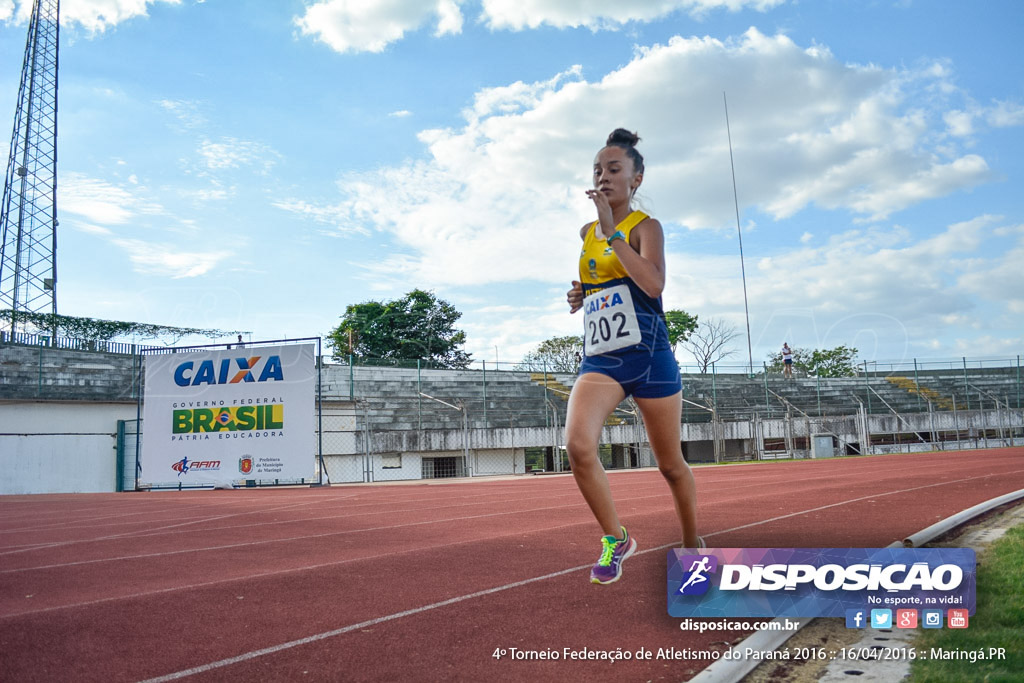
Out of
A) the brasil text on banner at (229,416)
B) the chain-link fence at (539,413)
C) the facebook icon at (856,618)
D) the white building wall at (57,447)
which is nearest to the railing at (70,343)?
the chain-link fence at (539,413)

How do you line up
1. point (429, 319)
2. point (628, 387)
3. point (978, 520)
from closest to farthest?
point (628, 387)
point (978, 520)
point (429, 319)

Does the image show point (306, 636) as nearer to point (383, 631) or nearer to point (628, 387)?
point (383, 631)

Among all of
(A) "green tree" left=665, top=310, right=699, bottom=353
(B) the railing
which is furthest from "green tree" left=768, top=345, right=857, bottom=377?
(B) the railing

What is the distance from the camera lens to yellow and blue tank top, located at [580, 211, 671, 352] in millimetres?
2889

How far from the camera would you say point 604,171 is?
9.78 feet

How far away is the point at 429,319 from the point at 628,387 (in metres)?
49.7

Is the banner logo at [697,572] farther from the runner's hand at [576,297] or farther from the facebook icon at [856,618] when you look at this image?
the runner's hand at [576,297]

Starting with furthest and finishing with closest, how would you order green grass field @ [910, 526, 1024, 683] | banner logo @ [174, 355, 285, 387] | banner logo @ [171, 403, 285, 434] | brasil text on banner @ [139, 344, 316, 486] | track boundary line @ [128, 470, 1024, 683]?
banner logo @ [174, 355, 285, 387]
banner logo @ [171, 403, 285, 434]
brasil text on banner @ [139, 344, 316, 486]
track boundary line @ [128, 470, 1024, 683]
green grass field @ [910, 526, 1024, 683]

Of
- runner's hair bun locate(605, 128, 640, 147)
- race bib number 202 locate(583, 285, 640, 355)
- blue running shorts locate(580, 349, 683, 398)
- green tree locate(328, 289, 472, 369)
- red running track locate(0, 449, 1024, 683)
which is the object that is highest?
green tree locate(328, 289, 472, 369)

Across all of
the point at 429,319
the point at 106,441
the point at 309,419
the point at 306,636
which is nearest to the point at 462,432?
the point at 309,419

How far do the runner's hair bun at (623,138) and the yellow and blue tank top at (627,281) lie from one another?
290 mm

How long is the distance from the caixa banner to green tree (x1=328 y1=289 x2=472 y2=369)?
1899 inches

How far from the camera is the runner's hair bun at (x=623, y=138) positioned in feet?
9.91

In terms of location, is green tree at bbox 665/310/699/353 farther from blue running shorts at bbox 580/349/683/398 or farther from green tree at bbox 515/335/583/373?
blue running shorts at bbox 580/349/683/398
